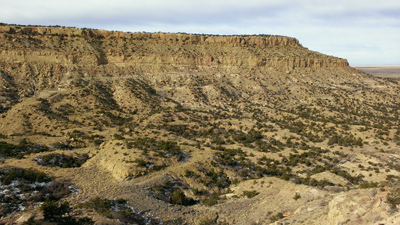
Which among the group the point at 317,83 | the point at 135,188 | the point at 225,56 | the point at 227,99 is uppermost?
the point at 225,56

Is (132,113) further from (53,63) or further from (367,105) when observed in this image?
(367,105)

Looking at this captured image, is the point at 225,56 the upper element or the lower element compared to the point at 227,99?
upper

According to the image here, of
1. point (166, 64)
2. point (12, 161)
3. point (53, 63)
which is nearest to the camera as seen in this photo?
point (12, 161)

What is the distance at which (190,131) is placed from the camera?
109ft

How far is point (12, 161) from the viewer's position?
18.7 meters

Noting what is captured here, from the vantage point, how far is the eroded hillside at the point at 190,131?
48.9ft

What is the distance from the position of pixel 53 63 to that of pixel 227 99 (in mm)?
34204

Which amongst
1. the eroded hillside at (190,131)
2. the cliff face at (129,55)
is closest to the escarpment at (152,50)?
the cliff face at (129,55)

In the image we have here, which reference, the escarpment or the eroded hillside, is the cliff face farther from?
the eroded hillside

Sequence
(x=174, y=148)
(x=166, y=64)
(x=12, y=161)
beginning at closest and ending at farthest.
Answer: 1. (x=12, y=161)
2. (x=174, y=148)
3. (x=166, y=64)

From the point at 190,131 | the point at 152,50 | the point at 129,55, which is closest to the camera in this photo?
the point at 190,131

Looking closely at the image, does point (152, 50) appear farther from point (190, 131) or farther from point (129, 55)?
point (190, 131)

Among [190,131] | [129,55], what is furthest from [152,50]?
[190,131]

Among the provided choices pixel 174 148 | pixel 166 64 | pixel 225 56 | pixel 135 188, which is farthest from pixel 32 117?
pixel 225 56
